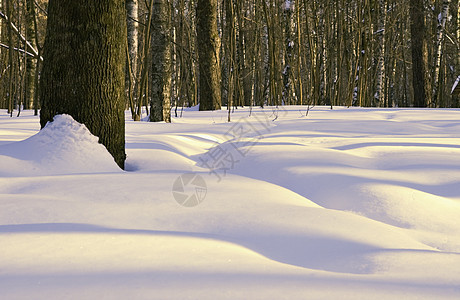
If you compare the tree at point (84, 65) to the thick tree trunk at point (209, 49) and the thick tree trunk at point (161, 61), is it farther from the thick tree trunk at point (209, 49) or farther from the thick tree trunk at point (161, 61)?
the thick tree trunk at point (209, 49)

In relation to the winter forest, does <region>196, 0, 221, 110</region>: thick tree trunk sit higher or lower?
higher

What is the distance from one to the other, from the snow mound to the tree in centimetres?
9

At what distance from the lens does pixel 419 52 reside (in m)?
8.73

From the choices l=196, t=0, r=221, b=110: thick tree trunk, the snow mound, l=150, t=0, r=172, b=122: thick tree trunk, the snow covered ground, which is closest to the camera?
the snow covered ground

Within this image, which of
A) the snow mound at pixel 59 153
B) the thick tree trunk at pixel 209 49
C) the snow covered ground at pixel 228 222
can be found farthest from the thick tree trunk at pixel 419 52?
the snow mound at pixel 59 153

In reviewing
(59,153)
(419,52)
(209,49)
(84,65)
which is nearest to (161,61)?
(209,49)

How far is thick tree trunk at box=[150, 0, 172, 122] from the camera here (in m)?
5.16

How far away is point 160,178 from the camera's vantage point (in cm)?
204

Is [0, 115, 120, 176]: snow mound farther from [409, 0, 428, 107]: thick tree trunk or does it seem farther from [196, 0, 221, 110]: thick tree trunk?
[409, 0, 428, 107]: thick tree trunk

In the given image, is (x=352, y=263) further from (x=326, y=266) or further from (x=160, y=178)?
(x=160, y=178)

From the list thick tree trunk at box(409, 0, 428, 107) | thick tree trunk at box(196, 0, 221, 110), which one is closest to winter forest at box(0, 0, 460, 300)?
thick tree trunk at box(196, 0, 221, 110)

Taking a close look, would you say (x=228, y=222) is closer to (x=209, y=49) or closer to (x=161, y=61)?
(x=161, y=61)

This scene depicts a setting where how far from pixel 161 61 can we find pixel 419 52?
254 inches

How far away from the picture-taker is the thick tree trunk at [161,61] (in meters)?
5.16
